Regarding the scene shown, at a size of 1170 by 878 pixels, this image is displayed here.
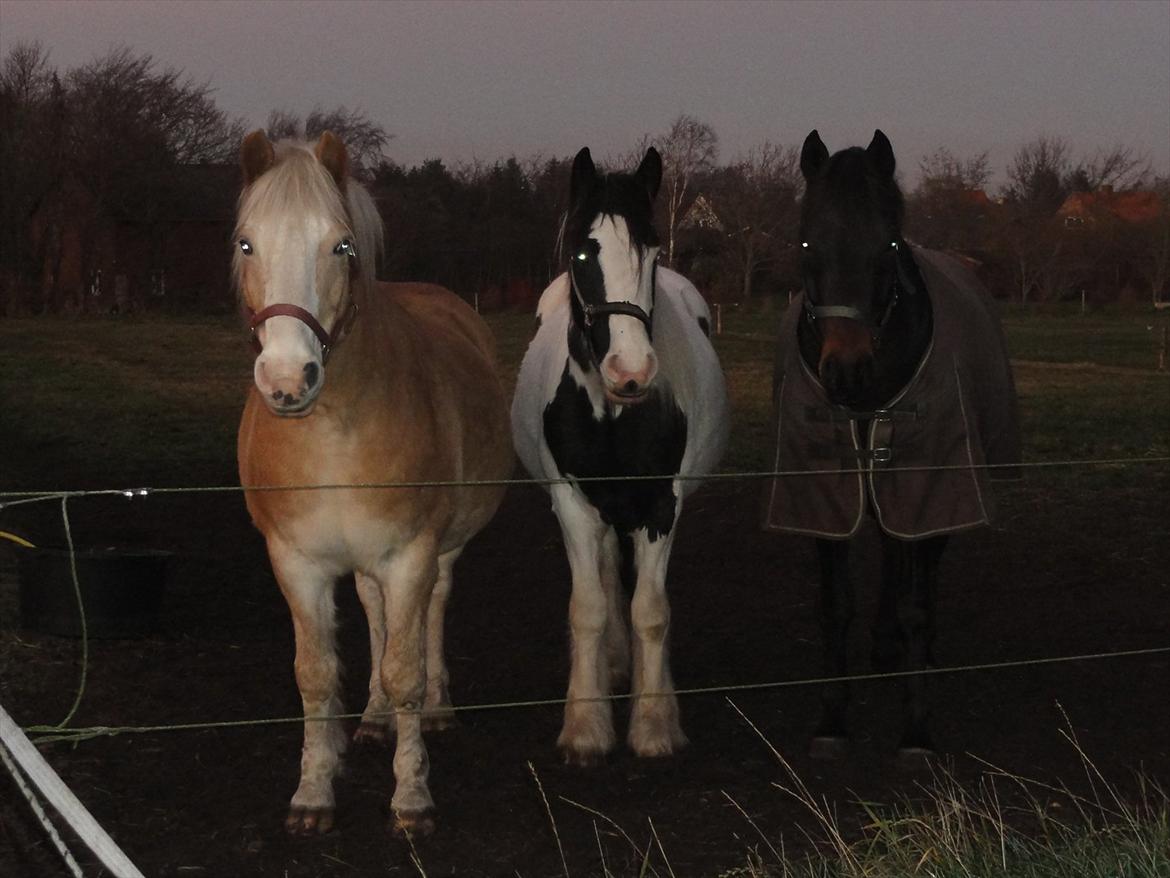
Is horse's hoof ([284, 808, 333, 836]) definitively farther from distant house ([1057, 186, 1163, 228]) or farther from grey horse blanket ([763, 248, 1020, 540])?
distant house ([1057, 186, 1163, 228])

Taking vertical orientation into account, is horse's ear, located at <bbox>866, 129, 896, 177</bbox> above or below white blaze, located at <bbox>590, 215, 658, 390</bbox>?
above

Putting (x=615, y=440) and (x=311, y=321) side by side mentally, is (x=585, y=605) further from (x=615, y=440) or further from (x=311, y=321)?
(x=311, y=321)

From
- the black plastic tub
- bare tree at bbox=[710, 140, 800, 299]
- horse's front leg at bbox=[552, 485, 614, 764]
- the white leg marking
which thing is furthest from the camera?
bare tree at bbox=[710, 140, 800, 299]

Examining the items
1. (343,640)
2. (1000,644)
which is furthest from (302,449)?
(1000,644)

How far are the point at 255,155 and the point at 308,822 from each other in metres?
2.02

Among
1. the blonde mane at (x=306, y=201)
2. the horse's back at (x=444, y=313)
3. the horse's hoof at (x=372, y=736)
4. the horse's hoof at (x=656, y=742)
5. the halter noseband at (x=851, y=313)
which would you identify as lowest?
the horse's hoof at (x=372, y=736)

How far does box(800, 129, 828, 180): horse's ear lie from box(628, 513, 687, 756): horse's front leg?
4.57 feet

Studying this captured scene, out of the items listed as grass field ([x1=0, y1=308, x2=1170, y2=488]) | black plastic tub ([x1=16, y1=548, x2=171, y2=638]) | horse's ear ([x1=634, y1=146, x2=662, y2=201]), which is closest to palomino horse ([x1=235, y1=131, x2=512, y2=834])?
horse's ear ([x1=634, y1=146, x2=662, y2=201])

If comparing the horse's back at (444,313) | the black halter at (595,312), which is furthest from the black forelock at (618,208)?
the horse's back at (444,313)

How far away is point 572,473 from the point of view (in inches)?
208

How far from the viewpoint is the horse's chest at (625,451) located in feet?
17.0

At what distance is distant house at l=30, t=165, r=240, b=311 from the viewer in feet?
145

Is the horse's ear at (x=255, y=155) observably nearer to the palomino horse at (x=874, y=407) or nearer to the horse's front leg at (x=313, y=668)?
the horse's front leg at (x=313, y=668)

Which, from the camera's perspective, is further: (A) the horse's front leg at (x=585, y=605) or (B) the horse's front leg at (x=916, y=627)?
(A) the horse's front leg at (x=585, y=605)
